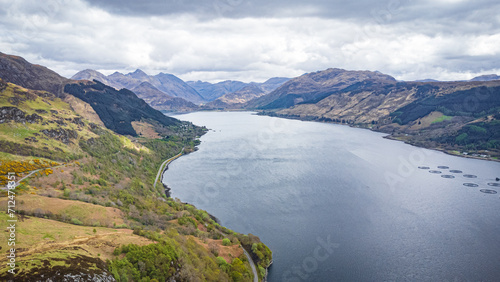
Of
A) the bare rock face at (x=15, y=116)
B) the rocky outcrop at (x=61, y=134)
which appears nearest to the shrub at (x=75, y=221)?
the rocky outcrop at (x=61, y=134)

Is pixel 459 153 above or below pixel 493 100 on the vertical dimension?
→ below

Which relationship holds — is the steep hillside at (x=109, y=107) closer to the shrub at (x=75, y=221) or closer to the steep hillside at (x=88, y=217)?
the steep hillside at (x=88, y=217)

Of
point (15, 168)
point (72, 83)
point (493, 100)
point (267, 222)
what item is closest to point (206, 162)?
point (267, 222)

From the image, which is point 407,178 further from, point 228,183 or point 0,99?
point 0,99

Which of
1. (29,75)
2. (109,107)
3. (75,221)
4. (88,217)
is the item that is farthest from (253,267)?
(29,75)

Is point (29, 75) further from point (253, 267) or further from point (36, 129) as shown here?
point (253, 267)

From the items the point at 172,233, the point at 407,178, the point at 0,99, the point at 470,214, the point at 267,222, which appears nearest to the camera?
the point at 172,233
